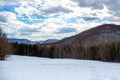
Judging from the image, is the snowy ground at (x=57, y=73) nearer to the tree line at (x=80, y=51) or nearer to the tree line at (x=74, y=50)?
the tree line at (x=74, y=50)

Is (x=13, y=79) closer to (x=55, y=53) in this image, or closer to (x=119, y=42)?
(x=119, y=42)

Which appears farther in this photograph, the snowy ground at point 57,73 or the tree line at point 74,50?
the tree line at point 74,50

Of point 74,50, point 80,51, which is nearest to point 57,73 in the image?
point 80,51

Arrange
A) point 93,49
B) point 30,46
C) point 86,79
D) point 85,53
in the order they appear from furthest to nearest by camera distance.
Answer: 1. point 30,46
2. point 85,53
3. point 93,49
4. point 86,79

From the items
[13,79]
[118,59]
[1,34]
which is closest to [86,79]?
[13,79]

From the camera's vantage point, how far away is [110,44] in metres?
86.8

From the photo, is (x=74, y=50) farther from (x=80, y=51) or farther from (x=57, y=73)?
(x=57, y=73)

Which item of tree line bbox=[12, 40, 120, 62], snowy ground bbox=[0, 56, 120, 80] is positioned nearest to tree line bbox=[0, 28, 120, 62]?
tree line bbox=[12, 40, 120, 62]

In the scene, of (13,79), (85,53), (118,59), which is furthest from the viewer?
(85,53)

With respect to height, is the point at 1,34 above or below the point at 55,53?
above

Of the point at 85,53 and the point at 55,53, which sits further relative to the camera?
the point at 55,53

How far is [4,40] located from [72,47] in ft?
203

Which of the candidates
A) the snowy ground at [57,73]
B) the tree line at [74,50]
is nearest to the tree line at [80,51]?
the tree line at [74,50]

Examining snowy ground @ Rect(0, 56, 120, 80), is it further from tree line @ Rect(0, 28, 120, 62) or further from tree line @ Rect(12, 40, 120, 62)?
tree line @ Rect(12, 40, 120, 62)
